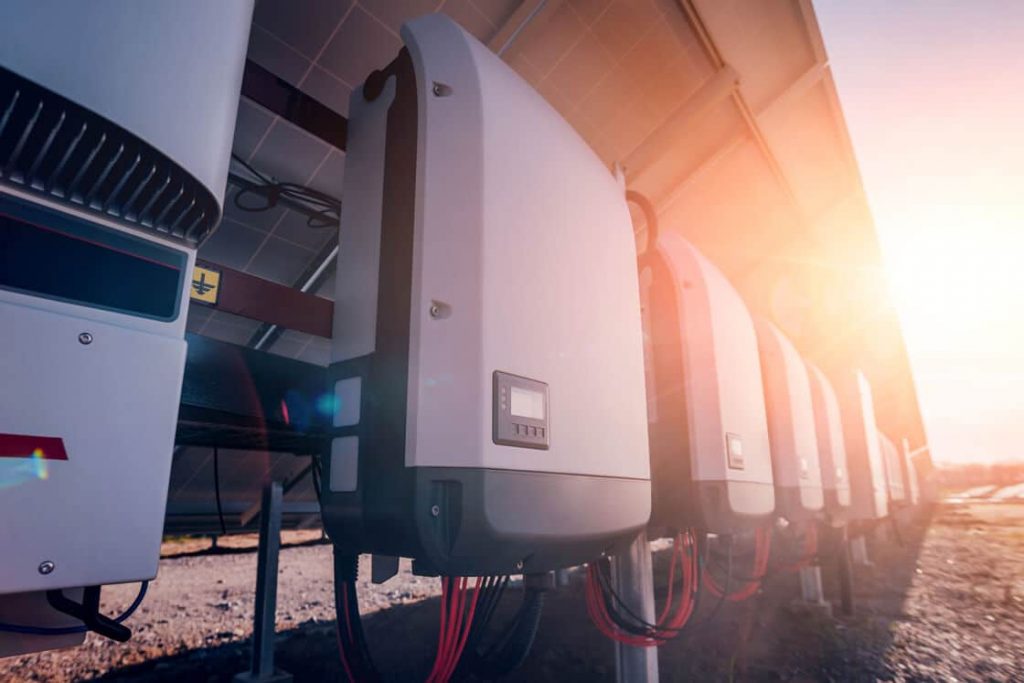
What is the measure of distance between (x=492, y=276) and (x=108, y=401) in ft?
1.70

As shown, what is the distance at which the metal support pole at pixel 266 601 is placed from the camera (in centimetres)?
171

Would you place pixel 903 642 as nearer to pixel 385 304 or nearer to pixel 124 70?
pixel 385 304

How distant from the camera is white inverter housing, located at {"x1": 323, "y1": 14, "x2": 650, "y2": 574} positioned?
2.62ft

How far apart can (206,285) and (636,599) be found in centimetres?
132

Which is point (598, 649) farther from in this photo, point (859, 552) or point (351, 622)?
point (859, 552)

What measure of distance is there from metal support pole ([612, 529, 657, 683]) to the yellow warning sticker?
1.22 m

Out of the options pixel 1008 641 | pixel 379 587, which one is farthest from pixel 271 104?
pixel 1008 641

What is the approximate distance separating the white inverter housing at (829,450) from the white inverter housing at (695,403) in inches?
63.6

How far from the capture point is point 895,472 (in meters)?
7.97

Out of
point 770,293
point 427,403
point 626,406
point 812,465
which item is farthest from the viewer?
point 770,293

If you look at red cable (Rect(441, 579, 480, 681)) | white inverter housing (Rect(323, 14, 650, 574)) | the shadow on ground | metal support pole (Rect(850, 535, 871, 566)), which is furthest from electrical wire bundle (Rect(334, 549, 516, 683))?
metal support pole (Rect(850, 535, 871, 566))

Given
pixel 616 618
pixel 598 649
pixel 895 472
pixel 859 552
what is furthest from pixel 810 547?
pixel 895 472

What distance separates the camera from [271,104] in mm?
1215

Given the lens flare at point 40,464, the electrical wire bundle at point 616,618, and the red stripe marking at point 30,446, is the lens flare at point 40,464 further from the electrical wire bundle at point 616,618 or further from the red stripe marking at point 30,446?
the electrical wire bundle at point 616,618
